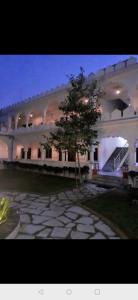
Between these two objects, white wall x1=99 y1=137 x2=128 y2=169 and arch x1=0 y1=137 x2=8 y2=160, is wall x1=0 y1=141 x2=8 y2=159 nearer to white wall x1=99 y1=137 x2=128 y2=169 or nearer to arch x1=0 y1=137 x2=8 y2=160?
arch x1=0 y1=137 x2=8 y2=160

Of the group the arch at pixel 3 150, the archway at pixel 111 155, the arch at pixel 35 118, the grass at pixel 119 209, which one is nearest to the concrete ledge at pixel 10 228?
the grass at pixel 119 209

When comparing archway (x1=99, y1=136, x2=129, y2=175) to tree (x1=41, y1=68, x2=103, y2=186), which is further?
archway (x1=99, y1=136, x2=129, y2=175)

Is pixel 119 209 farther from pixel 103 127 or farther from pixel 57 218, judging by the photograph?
pixel 103 127

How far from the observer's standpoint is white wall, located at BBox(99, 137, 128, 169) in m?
16.9

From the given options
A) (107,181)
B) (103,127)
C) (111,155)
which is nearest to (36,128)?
(111,155)

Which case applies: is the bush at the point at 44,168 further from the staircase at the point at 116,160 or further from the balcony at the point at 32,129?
the balcony at the point at 32,129

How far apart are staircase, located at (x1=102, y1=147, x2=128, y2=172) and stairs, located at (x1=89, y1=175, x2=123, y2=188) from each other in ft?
7.75

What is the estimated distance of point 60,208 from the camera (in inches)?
339

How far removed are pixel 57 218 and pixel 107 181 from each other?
264 inches

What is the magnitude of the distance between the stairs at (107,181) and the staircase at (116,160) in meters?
2.36

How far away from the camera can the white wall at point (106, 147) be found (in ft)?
55.5

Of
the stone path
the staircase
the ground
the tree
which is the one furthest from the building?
the stone path
